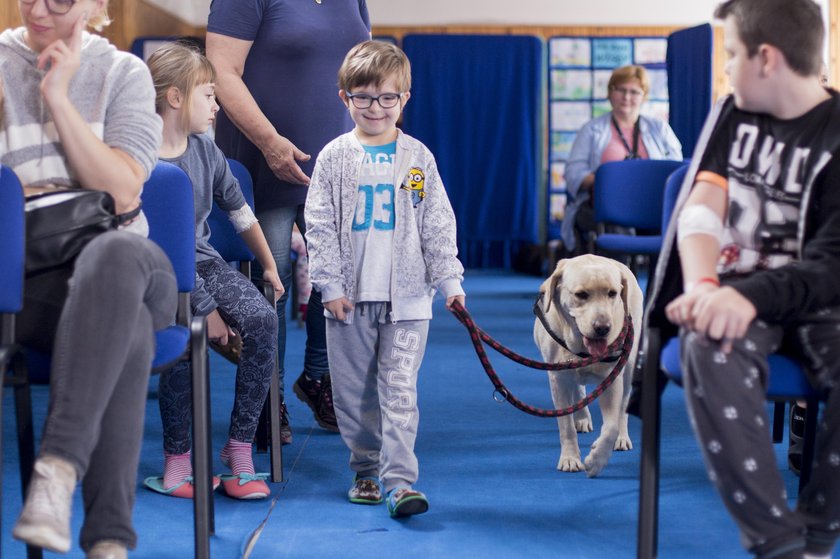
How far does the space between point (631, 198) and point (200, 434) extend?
3255 millimetres

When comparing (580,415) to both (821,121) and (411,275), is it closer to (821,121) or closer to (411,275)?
(411,275)

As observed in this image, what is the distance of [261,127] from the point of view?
276 cm

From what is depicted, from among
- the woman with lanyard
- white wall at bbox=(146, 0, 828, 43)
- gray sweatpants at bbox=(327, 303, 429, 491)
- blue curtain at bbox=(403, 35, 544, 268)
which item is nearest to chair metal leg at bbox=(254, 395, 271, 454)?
gray sweatpants at bbox=(327, 303, 429, 491)

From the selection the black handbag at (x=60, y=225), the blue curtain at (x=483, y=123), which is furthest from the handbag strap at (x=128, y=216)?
the blue curtain at (x=483, y=123)

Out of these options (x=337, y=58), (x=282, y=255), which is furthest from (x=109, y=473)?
(x=337, y=58)

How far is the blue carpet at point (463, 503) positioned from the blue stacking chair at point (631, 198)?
3.75 ft

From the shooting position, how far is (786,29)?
5.14 ft

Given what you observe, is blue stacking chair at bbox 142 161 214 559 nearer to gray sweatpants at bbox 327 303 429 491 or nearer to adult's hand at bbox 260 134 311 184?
gray sweatpants at bbox 327 303 429 491

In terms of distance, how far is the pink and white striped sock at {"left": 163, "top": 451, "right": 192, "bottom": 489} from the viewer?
7.93ft

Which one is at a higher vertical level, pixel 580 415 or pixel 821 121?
pixel 821 121

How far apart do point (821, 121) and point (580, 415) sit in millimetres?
1720

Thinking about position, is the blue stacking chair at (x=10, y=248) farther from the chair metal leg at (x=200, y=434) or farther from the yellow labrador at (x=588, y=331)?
the yellow labrador at (x=588, y=331)

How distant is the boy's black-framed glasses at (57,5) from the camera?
1747mm

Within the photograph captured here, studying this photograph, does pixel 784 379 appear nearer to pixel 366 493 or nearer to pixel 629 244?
pixel 366 493
